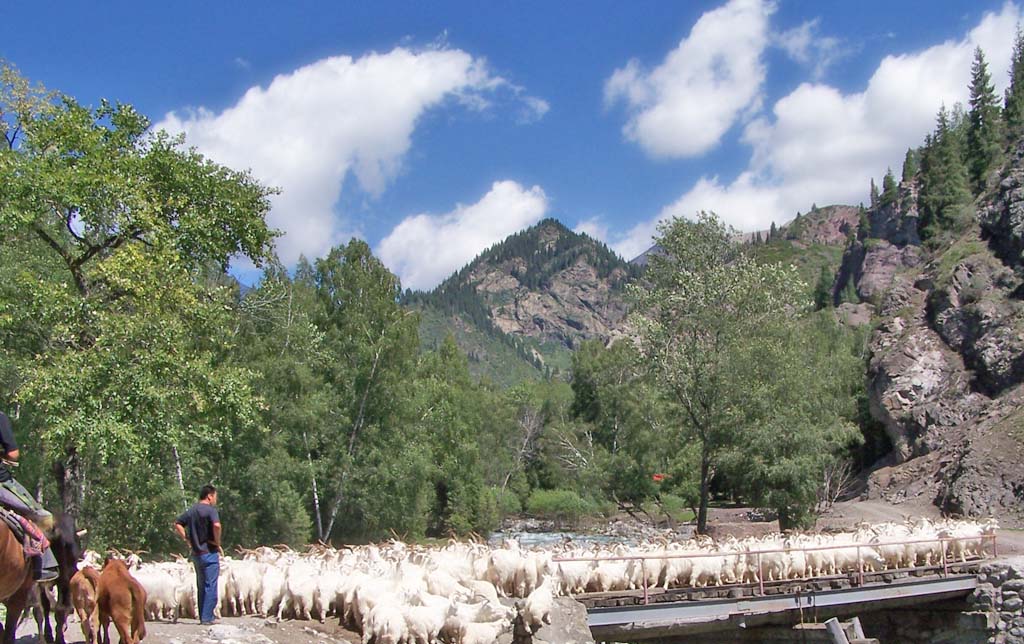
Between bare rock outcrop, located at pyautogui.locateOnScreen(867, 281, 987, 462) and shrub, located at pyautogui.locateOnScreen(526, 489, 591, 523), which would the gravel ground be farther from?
bare rock outcrop, located at pyautogui.locateOnScreen(867, 281, 987, 462)

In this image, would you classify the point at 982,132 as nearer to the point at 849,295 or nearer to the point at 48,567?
the point at 849,295

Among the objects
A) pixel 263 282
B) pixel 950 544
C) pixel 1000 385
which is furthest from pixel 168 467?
pixel 1000 385

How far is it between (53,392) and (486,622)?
954 centimetres

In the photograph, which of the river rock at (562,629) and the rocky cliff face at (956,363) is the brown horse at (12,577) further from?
the rocky cliff face at (956,363)

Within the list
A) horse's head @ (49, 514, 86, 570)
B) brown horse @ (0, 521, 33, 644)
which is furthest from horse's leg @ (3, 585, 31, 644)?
horse's head @ (49, 514, 86, 570)

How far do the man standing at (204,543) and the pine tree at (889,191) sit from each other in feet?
498

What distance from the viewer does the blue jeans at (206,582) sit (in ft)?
33.0

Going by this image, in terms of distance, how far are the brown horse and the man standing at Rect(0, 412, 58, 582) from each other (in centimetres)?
13

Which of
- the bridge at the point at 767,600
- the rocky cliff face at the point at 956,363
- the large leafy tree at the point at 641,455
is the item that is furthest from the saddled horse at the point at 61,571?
the rocky cliff face at the point at 956,363

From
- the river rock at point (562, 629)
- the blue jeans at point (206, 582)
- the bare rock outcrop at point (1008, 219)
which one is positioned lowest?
the river rock at point (562, 629)

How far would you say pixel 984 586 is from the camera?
20.8m

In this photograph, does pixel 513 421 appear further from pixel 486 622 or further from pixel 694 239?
pixel 486 622

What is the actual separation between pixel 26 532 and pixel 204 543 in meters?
3.50

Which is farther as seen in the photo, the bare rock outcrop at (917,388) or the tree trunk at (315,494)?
the bare rock outcrop at (917,388)
